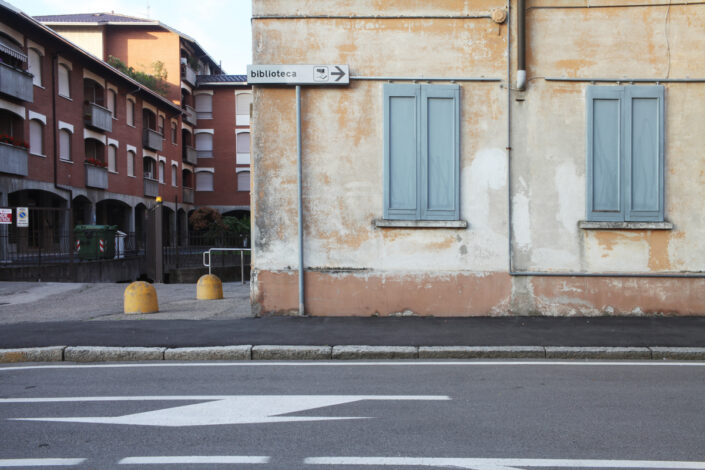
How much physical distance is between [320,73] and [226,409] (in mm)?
5983

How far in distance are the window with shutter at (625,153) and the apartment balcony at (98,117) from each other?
28.4 meters

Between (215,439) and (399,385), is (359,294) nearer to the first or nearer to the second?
(399,385)

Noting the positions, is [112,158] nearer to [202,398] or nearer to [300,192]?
[300,192]

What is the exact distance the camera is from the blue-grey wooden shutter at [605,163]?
9.39 m

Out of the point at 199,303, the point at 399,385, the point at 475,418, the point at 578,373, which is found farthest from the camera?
the point at 199,303

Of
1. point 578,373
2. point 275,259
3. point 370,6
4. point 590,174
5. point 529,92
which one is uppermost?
point 370,6

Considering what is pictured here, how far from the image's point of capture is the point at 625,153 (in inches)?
371

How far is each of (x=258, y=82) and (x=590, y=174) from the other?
540 cm

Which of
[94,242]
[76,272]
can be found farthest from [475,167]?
[94,242]

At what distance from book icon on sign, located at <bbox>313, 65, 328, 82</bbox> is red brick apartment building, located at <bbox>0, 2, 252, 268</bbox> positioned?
39.2 ft

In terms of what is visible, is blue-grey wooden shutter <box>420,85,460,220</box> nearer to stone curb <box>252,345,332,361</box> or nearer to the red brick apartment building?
stone curb <box>252,345,332,361</box>

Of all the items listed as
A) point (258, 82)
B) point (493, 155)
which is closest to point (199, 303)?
point (258, 82)

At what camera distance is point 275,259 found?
9.39 metres

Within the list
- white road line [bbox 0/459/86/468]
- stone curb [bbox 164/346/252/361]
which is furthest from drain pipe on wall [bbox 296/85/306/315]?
white road line [bbox 0/459/86/468]
